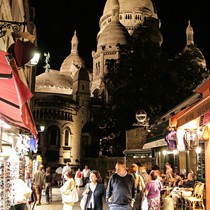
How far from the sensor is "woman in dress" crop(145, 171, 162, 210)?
→ 8531mm

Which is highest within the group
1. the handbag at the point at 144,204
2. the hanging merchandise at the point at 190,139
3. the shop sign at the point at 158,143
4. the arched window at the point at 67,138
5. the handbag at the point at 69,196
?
the arched window at the point at 67,138

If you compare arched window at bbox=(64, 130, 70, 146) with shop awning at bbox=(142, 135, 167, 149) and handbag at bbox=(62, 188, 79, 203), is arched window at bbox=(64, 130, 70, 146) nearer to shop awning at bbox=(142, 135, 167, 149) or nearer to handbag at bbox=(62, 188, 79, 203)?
shop awning at bbox=(142, 135, 167, 149)

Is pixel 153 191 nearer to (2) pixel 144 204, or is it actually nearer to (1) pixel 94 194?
Result: (2) pixel 144 204

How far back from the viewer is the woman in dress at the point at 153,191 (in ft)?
28.0

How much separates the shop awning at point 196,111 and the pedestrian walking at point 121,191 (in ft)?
5.76

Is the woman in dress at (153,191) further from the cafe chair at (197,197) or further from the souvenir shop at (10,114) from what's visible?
the souvenir shop at (10,114)

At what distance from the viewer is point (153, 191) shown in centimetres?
A: 858

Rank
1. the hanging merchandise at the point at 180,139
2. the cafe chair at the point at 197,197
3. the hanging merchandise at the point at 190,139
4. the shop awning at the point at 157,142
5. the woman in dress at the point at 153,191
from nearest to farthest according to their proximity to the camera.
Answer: the woman in dress at the point at 153,191, the hanging merchandise at the point at 190,139, the hanging merchandise at the point at 180,139, the cafe chair at the point at 197,197, the shop awning at the point at 157,142

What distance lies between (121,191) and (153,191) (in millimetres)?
1956

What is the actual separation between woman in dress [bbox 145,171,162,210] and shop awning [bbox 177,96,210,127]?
1.38 meters

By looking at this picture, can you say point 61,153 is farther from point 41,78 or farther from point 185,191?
point 185,191

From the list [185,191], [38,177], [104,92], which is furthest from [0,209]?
[104,92]

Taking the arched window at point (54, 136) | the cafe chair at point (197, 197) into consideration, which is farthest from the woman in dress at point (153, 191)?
the arched window at point (54, 136)

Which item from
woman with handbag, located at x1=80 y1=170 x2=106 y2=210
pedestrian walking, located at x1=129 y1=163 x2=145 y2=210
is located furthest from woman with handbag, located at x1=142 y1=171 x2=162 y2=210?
woman with handbag, located at x1=80 y1=170 x2=106 y2=210
